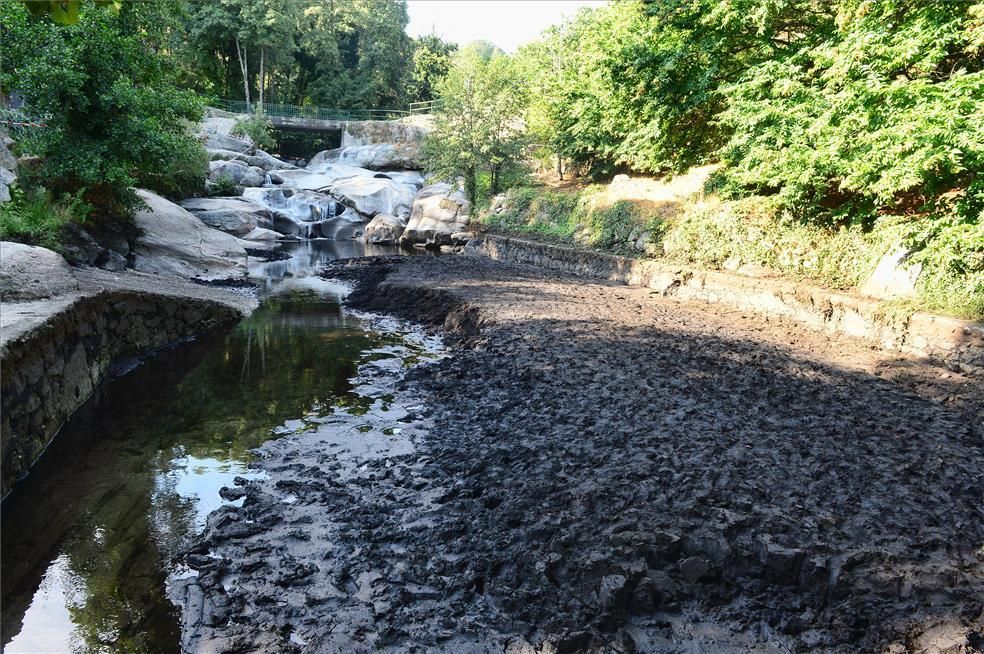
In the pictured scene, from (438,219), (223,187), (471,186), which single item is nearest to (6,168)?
(223,187)

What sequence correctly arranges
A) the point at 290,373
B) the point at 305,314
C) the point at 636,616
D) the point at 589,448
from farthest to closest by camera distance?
the point at 305,314 < the point at 290,373 < the point at 589,448 < the point at 636,616

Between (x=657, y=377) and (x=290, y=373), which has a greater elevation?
(x=657, y=377)

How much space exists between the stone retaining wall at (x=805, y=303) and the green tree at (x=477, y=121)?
10.3m

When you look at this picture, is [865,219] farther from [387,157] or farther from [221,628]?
[387,157]

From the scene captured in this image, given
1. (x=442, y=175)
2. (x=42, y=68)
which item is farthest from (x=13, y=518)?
(x=442, y=175)

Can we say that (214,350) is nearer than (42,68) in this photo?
Yes

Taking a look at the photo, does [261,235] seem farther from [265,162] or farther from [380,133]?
[380,133]

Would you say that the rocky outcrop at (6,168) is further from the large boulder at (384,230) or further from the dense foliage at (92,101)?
the large boulder at (384,230)

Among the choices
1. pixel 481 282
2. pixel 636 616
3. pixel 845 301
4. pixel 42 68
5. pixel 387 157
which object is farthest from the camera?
pixel 387 157

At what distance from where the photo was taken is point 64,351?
22.1ft

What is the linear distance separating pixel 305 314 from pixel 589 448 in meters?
9.27

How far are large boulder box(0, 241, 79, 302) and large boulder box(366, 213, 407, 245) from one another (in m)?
22.4

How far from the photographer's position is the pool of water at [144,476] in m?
3.62

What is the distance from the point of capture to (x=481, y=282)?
49.1ft
